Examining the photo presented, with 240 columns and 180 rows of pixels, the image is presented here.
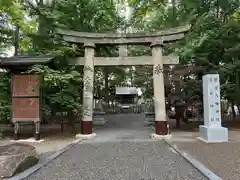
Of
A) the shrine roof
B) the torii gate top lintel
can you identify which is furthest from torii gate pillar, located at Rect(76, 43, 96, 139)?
the shrine roof

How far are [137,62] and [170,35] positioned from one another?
185 cm

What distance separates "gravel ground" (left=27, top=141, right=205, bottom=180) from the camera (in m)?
5.30

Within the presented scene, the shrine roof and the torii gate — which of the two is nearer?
the shrine roof

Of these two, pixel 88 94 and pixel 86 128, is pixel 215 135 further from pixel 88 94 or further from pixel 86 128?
pixel 88 94

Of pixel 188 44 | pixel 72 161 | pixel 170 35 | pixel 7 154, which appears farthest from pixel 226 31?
pixel 7 154

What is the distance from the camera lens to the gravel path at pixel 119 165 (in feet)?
17.4

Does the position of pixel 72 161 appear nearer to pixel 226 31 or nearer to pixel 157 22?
pixel 226 31

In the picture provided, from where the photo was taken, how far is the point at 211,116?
9953 millimetres

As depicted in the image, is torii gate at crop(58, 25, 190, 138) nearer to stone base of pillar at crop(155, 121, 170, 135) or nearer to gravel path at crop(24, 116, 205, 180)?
stone base of pillar at crop(155, 121, 170, 135)

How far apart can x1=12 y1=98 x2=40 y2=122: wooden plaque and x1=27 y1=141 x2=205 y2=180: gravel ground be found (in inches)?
108

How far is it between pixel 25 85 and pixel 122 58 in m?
4.21

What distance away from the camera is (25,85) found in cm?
1055

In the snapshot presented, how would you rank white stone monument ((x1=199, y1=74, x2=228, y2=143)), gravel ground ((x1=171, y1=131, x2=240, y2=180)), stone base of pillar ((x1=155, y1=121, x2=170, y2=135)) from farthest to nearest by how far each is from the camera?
stone base of pillar ((x1=155, y1=121, x2=170, y2=135))
white stone monument ((x1=199, y1=74, x2=228, y2=143))
gravel ground ((x1=171, y1=131, x2=240, y2=180))

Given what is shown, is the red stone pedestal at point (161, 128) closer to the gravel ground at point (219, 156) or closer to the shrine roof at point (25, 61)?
the gravel ground at point (219, 156)
